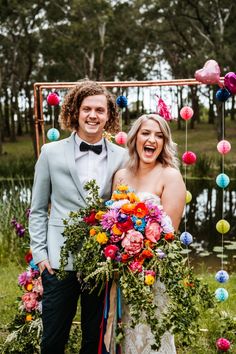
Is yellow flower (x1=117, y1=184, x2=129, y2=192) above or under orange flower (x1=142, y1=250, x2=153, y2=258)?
above

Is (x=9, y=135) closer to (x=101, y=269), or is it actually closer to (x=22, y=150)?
(x=22, y=150)

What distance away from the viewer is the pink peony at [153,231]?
2.69 metres

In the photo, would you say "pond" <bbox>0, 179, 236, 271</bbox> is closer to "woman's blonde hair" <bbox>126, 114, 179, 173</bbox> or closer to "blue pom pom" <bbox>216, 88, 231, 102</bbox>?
"blue pom pom" <bbox>216, 88, 231, 102</bbox>

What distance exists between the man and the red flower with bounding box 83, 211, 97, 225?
157 mm

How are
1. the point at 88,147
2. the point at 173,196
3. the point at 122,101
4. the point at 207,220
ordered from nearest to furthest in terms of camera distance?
1. the point at 173,196
2. the point at 88,147
3. the point at 122,101
4. the point at 207,220

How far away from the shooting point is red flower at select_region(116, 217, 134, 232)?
8.86ft

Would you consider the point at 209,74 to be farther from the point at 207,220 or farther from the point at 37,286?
the point at 207,220

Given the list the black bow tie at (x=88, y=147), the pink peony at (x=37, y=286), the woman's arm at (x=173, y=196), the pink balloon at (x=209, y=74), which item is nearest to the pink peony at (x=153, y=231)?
the woman's arm at (x=173, y=196)

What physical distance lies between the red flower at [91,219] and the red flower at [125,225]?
6.5 inches

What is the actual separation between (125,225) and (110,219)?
8 centimetres

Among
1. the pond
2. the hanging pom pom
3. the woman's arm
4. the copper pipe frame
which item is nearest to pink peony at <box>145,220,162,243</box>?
the woman's arm

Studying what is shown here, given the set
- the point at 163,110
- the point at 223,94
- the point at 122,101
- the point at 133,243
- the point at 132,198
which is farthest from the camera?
the point at 122,101

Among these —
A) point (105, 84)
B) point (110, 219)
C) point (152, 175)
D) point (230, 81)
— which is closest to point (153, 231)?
point (110, 219)

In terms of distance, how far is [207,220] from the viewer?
35.4ft
